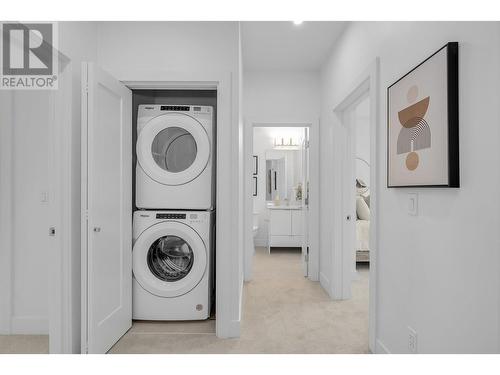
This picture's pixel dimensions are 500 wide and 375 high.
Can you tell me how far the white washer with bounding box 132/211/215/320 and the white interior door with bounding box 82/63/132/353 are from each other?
102 millimetres

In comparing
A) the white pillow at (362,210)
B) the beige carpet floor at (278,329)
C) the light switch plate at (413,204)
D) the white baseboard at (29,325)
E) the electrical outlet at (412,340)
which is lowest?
the beige carpet floor at (278,329)

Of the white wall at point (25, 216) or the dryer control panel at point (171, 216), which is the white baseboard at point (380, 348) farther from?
the white wall at point (25, 216)

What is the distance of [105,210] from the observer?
2.19 meters

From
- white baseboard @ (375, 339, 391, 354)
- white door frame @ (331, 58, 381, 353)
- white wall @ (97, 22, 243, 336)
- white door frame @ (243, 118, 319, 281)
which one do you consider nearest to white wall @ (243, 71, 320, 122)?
white door frame @ (243, 118, 319, 281)

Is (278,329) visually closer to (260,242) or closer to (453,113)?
(453,113)

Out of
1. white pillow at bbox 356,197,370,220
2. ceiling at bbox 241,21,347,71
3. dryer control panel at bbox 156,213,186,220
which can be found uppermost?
ceiling at bbox 241,21,347,71

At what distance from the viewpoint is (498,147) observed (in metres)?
1.18

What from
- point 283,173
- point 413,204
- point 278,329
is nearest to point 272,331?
point 278,329

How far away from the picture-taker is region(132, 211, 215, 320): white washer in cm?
271

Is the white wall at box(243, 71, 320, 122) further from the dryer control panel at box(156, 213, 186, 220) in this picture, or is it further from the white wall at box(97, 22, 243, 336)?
the dryer control panel at box(156, 213, 186, 220)

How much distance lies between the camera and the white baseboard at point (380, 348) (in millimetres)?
2063

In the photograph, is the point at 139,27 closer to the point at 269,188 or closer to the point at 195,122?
the point at 195,122

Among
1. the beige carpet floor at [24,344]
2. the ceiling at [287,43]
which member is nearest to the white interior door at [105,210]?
the beige carpet floor at [24,344]

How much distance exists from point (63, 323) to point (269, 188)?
4460mm
